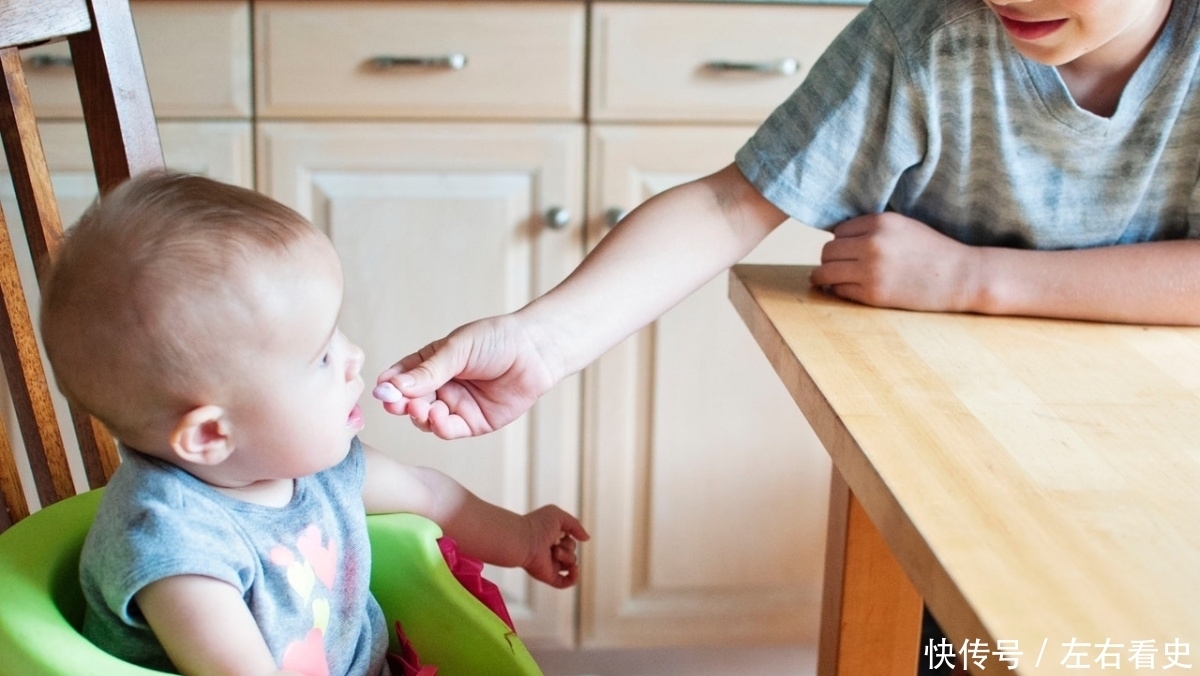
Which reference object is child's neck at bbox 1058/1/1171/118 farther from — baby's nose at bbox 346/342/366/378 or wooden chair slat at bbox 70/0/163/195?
wooden chair slat at bbox 70/0/163/195

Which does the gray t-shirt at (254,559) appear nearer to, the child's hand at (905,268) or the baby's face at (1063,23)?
the child's hand at (905,268)

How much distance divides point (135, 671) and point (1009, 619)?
418 mm

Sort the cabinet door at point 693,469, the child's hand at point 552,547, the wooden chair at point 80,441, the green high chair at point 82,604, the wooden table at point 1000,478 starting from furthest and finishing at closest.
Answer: the cabinet door at point 693,469 < the child's hand at point 552,547 < the wooden chair at point 80,441 < the green high chair at point 82,604 < the wooden table at point 1000,478

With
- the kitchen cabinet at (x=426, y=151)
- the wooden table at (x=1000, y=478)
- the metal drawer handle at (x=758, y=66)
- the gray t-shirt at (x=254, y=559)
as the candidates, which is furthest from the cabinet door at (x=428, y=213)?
the gray t-shirt at (x=254, y=559)

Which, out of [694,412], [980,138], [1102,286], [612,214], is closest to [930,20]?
[980,138]

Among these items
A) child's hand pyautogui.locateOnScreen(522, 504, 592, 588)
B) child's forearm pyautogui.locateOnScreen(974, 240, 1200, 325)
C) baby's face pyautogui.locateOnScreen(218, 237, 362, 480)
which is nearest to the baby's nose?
baby's face pyautogui.locateOnScreen(218, 237, 362, 480)

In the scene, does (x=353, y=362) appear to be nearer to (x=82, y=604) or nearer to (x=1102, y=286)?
(x=82, y=604)

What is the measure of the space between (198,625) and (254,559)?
63 millimetres

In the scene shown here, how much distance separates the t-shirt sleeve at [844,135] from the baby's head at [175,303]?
348 mm

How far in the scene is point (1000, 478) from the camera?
22.7 inches

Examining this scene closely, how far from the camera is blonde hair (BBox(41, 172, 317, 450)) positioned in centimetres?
67

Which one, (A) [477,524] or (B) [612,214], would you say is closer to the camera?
(A) [477,524]

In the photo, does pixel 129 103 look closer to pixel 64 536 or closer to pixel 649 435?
pixel 64 536

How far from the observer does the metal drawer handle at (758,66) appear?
1.53 metres
